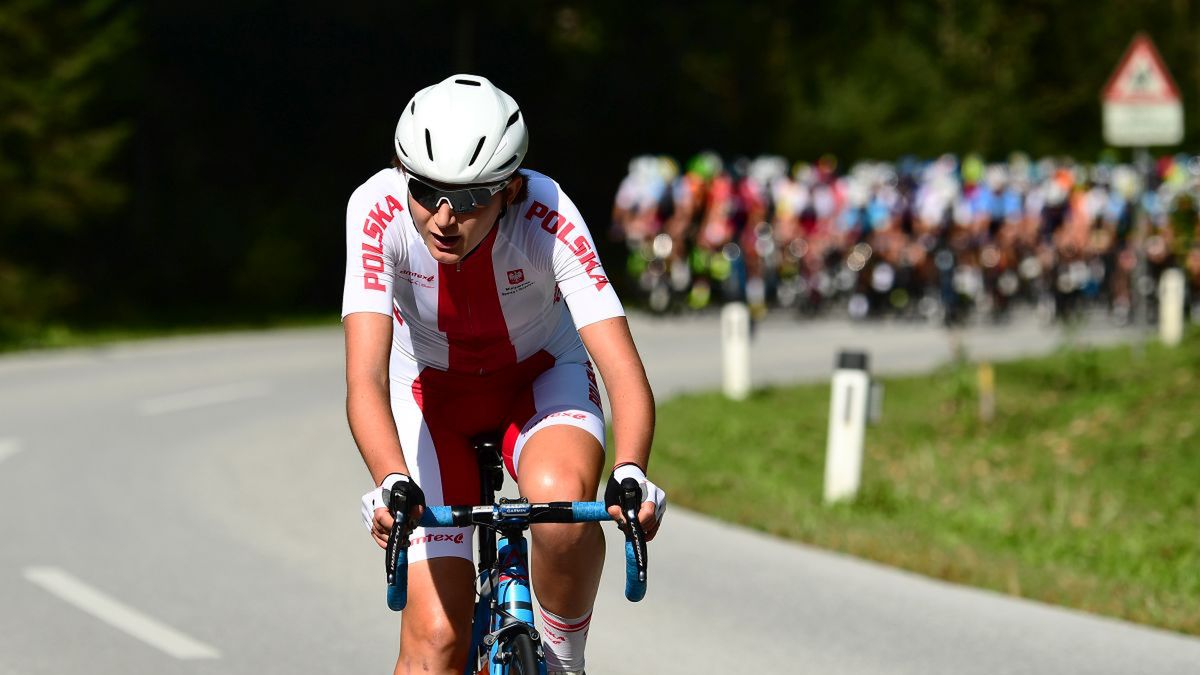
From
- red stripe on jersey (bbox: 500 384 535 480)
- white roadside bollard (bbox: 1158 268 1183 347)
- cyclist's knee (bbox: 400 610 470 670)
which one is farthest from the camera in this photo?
white roadside bollard (bbox: 1158 268 1183 347)

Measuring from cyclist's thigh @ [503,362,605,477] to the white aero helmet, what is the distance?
2.41 feet

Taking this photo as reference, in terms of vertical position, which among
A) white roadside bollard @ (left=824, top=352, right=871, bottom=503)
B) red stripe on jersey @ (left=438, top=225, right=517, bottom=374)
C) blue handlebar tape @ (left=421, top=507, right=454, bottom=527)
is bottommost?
white roadside bollard @ (left=824, top=352, right=871, bottom=503)

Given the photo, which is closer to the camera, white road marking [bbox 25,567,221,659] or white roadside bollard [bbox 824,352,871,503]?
white road marking [bbox 25,567,221,659]

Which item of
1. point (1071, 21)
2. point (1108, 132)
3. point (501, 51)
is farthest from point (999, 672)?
point (1071, 21)

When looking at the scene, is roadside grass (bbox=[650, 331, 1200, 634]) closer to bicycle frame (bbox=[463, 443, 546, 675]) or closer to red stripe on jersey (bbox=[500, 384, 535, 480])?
red stripe on jersey (bbox=[500, 384, 535, 480])

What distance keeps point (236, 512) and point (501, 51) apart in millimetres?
24641

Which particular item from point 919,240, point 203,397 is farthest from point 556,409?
point 919,240

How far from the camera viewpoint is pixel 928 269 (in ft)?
82.0

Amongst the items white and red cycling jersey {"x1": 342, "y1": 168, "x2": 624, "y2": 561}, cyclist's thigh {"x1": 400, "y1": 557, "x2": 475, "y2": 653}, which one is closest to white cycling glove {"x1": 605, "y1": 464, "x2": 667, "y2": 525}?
white and red cycling jersey {"x1": 342, "y1": 168, "x2": 624, "y2": 561}

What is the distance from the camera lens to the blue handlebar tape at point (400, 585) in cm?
386

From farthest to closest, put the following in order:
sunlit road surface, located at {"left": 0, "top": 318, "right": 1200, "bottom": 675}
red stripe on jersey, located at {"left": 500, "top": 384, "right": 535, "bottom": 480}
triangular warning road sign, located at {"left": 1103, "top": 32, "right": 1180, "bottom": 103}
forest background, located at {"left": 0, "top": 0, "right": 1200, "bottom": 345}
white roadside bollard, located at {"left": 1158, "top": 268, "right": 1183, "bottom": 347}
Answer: forest background, located at {"left": 0, "top": 0, "right": 1200, "bottom": 345} → white roadside bollard, located at {"left": 1158, "top": 268, "right": 1183, "bottom": 347} → triangular warning road sign, located at {"left": 1103, "top": 32, "right": 1180, "bottom": 103} → sunlit road surface, located at {"left": 0, "top": 318, "right": 1200, "bottom": 675} → red stripe on jersey, located at {"left": 500, "top": 384, "right": 535, "bottom": 480}

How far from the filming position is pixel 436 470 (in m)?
4.58

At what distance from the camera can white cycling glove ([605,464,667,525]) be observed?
389cm

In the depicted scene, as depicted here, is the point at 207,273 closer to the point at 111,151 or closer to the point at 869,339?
the point at 111,151
